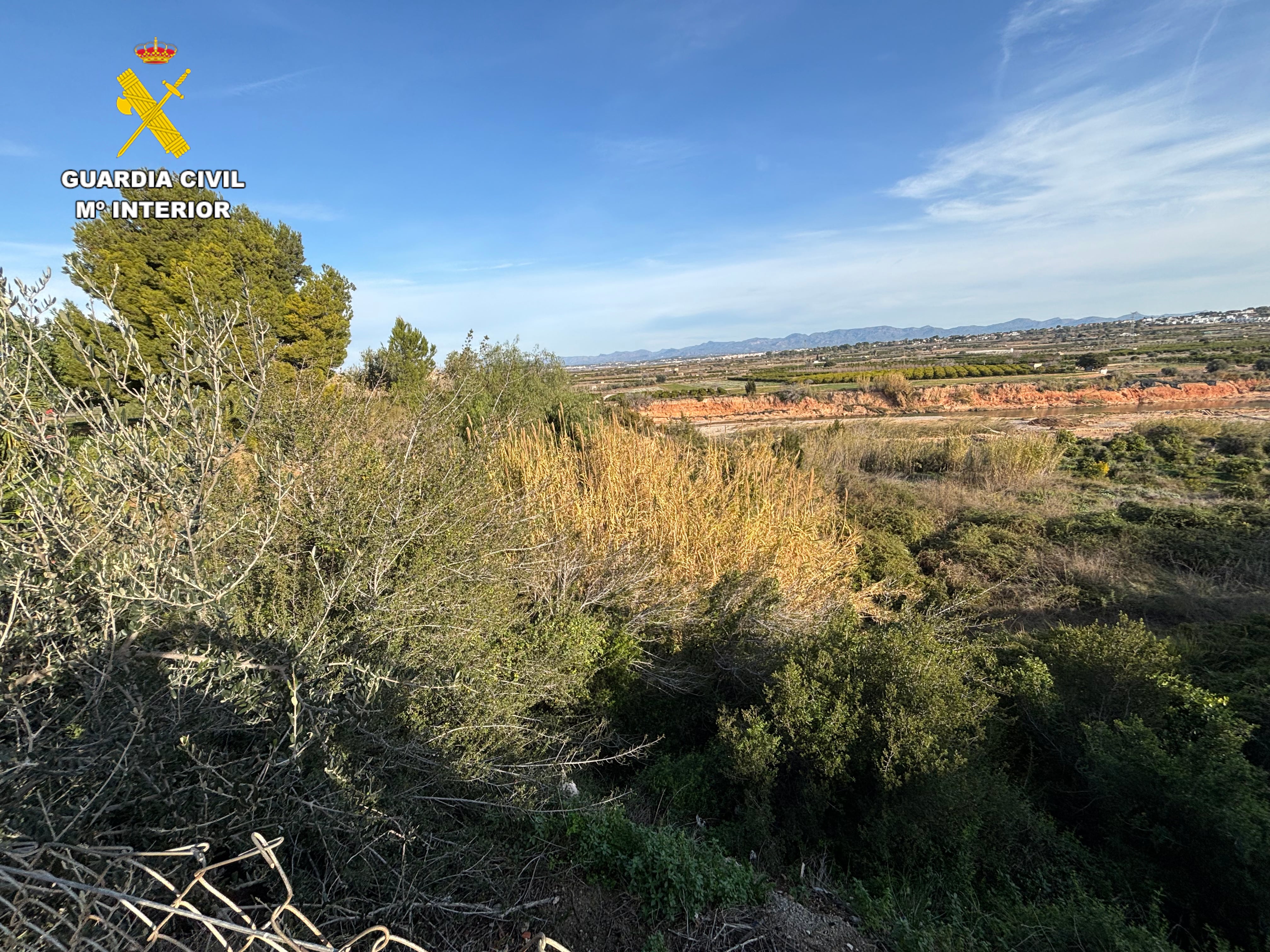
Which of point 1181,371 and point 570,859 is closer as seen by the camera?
point 570,859

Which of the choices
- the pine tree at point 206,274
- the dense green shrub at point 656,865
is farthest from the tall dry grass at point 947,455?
the pine tree at point 206,274

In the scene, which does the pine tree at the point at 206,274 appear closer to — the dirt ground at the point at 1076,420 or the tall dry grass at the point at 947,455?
the dirt ground at the point at 1076,420

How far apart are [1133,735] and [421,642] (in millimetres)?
4598

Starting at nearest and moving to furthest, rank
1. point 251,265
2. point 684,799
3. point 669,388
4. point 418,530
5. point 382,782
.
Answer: point 382,782 → point 418,530 → point 684,799 → point 251,265 → point 669,388

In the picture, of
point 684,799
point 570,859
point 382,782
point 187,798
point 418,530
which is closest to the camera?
point 187,798

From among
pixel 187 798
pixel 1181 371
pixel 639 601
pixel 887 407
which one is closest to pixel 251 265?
pixel 639 601

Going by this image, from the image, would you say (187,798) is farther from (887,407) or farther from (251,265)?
(887,407)

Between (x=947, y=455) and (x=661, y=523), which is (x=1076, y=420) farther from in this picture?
(x=661, y=523)

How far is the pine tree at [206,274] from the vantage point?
1157 cm

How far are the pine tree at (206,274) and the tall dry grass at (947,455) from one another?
42.8ft

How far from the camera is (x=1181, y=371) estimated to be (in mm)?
28391

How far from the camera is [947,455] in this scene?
48.1 ft

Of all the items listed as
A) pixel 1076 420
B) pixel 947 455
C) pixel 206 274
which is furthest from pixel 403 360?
pixel 1076 420

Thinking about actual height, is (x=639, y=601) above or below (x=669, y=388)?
below
